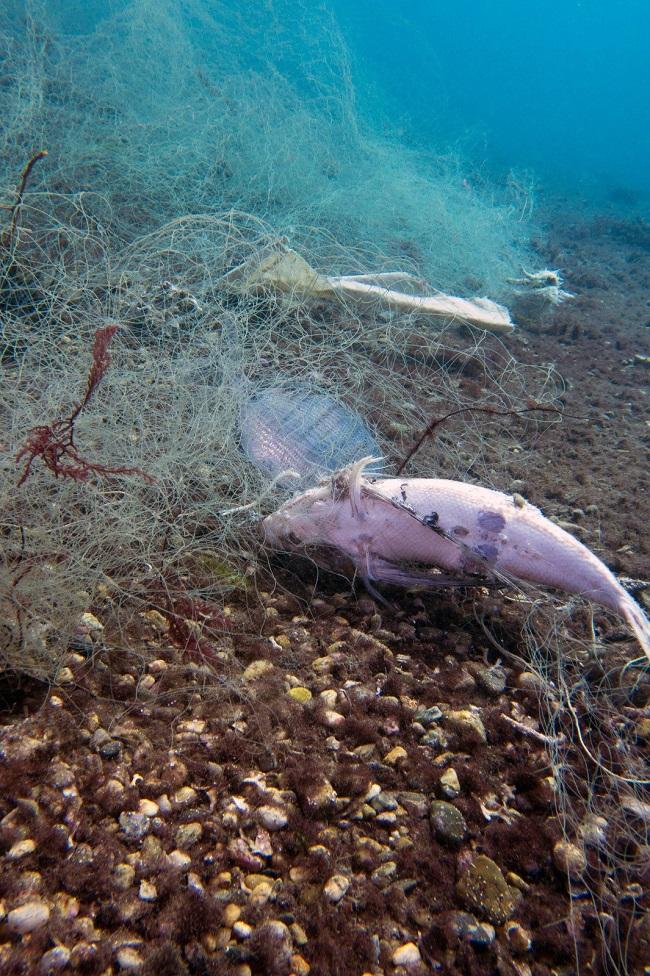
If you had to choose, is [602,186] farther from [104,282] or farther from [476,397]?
[104,282]

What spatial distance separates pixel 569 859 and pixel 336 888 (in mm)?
755

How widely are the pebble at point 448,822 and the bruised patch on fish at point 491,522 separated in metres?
1.19

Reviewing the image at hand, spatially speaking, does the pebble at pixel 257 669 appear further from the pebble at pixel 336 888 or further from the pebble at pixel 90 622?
the pebble at pixel 336 888

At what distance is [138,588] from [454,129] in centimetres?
3236

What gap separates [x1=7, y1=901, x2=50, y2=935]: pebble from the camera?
1257mm

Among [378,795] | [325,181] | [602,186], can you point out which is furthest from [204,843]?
[602,186]

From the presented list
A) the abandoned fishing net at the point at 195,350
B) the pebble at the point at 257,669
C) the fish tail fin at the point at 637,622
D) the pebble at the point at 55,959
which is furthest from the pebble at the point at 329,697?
the fish tail fin at the point at 637,622

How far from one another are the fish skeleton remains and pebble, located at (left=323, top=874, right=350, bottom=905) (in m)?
1.33

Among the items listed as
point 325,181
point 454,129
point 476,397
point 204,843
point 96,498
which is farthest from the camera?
point 454,129

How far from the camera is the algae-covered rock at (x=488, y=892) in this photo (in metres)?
1.51

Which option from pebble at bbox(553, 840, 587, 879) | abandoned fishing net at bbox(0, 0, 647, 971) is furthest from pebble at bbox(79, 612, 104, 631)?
pebble at bbox(553, 840, 587, 879)

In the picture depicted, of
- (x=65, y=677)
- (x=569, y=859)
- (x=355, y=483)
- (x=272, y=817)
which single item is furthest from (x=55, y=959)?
(x=355, y=483)

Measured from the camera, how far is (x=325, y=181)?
8781 mm

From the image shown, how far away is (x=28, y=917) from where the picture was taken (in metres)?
1.28
